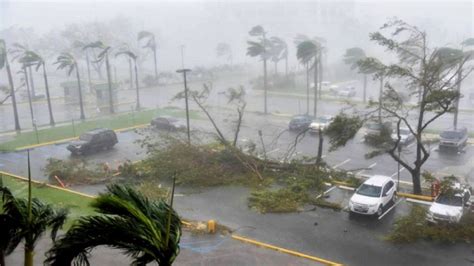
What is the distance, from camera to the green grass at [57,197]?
64.5ft

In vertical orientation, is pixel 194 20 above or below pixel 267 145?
above

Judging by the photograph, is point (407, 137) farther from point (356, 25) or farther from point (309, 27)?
point (309, 27)

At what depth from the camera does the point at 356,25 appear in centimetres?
12244

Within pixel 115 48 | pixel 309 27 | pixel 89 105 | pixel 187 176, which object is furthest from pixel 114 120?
pixel 309 27

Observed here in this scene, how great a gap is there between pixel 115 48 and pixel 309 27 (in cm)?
6963

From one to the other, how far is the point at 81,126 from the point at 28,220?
31247 mm

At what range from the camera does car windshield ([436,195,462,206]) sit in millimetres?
18328

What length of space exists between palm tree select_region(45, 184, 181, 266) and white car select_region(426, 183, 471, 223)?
13620 mm

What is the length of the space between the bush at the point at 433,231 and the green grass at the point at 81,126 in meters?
24.3

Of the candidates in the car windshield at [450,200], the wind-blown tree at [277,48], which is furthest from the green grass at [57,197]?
the wind-blown tree at [277,48]

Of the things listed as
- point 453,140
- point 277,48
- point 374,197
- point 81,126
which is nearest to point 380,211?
point 374,197

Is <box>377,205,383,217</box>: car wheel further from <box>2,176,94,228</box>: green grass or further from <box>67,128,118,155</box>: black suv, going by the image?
<box>67,128,118,155</box>: black suv

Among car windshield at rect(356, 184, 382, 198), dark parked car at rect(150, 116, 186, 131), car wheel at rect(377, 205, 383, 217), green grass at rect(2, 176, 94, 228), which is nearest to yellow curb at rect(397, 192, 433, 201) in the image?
car windshield at rect(356, 184, 382, 198)

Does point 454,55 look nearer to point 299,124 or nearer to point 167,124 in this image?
point 299,124
